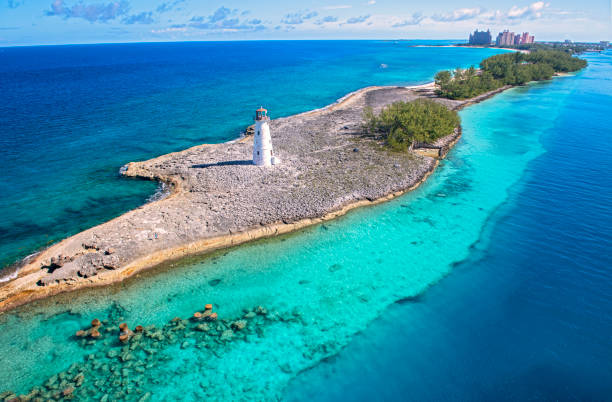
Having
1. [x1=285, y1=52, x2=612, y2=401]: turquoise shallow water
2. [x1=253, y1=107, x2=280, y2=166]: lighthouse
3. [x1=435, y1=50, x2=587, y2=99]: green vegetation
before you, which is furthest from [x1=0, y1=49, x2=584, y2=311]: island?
[x1=435, y1=50, x2=587, y2=99]: green vegetation

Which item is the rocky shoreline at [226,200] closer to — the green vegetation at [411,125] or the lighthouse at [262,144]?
the lighthouse at [262,144]

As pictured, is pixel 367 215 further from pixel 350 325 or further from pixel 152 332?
pixel 152 332

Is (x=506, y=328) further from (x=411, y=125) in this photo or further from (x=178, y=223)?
(x=411, y=125)

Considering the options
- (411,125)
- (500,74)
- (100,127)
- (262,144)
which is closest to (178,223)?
(262,144)

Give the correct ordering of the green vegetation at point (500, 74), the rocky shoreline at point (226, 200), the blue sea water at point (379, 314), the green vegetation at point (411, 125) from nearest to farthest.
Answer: the blue sea water at point (379, 314)
the rocky shoreline at point (226, 200)
the green vegetation at point (411, 125)
the green vegetation at point (500, 74)

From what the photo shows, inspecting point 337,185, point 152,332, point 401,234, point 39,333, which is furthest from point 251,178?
point 39,333

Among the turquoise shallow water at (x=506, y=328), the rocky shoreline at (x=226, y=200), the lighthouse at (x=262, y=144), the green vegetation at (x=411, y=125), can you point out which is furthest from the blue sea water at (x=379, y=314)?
the green vegetation at (x=411, y=125)

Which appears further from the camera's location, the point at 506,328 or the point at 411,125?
the point at 411,125
